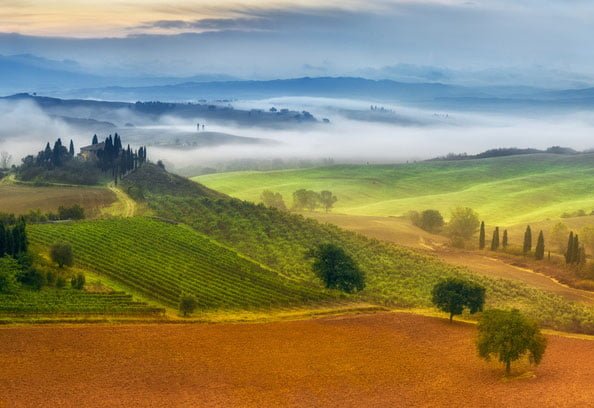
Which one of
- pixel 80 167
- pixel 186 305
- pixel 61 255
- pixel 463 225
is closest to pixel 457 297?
pixel 186 305

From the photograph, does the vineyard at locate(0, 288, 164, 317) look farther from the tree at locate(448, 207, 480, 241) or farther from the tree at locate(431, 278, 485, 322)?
the tree at locate(448, 207, 480, 241)

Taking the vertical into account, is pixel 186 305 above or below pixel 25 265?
below

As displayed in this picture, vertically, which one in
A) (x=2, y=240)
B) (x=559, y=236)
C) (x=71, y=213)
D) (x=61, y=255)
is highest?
(x=2, y=240)

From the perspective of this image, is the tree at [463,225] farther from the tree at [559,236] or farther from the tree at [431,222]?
the tree at [559,236]

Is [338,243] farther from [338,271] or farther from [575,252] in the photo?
[575,252]

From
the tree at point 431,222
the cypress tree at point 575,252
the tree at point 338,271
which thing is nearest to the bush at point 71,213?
the tree at point 338,271

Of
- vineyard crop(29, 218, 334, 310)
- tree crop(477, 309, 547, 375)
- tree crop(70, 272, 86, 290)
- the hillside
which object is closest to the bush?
vineyard crop(29, 218, 334, 310)

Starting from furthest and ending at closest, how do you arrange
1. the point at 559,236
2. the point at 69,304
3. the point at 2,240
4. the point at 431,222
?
1. the point at 431,222
2. the point at 559,236
3. the point at 2,240
4. the point at 69,304
